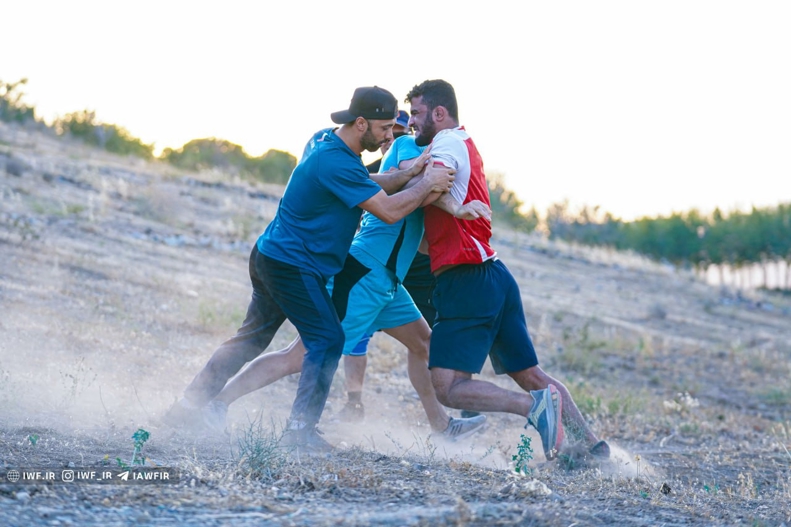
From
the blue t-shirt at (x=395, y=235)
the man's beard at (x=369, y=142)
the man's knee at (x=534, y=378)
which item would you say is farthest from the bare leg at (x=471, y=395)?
the man's beard at (x=369, y=142)

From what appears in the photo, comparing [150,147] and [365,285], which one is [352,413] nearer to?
[365,285]

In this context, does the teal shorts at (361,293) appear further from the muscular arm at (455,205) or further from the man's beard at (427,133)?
the man's beard at (427,133)

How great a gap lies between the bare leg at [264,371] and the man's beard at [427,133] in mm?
1375

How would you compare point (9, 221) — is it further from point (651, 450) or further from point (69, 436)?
point (651, 450)

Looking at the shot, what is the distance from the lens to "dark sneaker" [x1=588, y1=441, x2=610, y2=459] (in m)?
5.14

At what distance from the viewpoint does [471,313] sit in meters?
4.94

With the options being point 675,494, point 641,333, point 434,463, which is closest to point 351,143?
point 434,463

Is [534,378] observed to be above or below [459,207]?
below

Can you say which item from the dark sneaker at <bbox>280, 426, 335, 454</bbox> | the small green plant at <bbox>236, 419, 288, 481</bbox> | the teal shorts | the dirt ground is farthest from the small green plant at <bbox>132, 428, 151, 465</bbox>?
the teal shorts

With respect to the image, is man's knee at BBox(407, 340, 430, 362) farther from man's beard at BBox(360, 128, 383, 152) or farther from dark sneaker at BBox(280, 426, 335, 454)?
man's beard at BBox(360, 128, 383, 152)

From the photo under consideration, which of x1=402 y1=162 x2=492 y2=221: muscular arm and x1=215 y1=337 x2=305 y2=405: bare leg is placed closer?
A: x1=402 y1=162 x2=492 y2=221: muscular arm

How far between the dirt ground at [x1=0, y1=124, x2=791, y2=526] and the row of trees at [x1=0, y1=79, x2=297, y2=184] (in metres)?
15.3

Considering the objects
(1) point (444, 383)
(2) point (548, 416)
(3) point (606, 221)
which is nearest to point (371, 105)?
(1) point (444, 383)

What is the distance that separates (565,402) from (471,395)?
64cm
